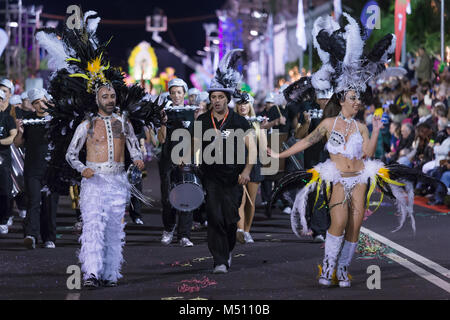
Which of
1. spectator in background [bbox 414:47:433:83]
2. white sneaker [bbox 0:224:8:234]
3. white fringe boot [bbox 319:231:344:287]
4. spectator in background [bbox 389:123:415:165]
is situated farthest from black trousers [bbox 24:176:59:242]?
spectator in background [bbox 414:47:433:83]

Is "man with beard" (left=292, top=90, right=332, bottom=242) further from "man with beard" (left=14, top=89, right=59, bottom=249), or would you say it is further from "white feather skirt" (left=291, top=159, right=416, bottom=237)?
"man with beard" (left=14, top=89, right=59, bottom=249)

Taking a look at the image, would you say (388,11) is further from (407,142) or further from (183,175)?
(183,175)

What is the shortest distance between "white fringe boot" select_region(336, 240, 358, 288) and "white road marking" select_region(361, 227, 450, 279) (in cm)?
116

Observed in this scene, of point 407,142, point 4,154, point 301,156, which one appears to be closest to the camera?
point 4,154

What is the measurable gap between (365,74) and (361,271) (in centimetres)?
212

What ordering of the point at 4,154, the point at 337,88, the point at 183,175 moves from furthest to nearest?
the point at 4,154 → the point at 183,175 → the point at 337,88

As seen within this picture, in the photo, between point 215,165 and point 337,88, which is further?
point 215,165

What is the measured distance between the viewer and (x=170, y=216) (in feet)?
43.8

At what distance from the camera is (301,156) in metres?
17.2

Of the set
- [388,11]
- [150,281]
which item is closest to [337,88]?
[150,281]

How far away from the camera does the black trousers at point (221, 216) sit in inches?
408

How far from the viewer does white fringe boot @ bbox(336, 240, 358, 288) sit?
30.0 feet

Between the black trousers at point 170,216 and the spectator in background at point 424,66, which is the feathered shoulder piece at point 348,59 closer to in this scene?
the black trousers at point 170,216

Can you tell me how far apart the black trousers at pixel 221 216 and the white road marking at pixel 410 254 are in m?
2.20
